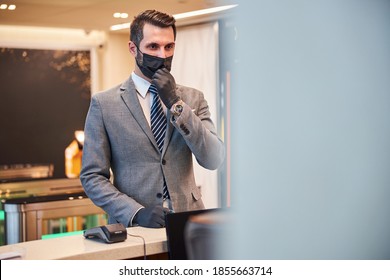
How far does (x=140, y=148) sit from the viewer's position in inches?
60.5

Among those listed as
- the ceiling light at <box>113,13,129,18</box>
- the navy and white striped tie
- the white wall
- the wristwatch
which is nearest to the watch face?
the wristwatch

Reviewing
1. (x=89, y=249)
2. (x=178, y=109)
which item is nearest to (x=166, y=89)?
(x=178, y=109)

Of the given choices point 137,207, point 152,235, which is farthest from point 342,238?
point 137,207

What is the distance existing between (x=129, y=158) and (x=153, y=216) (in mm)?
178

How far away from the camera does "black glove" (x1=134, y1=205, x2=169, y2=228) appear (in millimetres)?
1444

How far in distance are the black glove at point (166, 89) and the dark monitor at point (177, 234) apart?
289 millimetres

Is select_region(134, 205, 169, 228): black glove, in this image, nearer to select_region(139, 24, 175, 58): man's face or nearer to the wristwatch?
the wristwatch

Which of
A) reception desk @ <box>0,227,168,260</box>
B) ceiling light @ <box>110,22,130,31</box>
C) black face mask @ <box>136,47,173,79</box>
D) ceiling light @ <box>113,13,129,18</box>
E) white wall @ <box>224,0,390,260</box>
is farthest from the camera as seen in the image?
ceiling light @ <box>110,22,130,31</box>

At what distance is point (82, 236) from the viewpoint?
54.4 inches

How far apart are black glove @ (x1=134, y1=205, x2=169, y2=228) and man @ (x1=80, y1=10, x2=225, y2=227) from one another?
0.09ft

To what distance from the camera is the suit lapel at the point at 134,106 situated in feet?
5.04

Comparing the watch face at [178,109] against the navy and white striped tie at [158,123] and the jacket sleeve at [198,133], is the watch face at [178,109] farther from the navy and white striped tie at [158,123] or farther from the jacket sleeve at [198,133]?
the navy and white striped tie at [158,123]

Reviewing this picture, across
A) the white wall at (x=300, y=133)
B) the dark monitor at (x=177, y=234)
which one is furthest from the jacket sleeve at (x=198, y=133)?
the white wall at (x=300, y=133)

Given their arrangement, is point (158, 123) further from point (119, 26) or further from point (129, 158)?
point (119, 26)
